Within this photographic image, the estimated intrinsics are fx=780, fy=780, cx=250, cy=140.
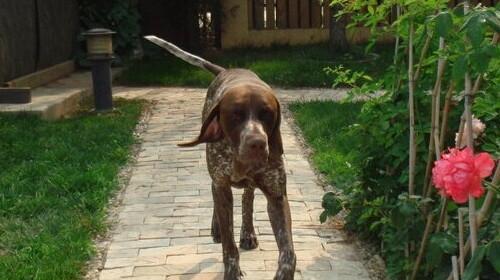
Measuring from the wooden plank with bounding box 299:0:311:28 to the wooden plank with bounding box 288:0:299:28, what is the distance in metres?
0.09

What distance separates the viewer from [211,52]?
53.6 feet

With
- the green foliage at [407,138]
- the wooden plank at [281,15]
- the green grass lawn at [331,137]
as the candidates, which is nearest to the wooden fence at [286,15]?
the wooden plank at [281,15]

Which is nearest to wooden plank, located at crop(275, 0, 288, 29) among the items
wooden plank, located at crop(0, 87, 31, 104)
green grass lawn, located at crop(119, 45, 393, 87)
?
green grass lawn, located at crop(119, 45, 393, 87)

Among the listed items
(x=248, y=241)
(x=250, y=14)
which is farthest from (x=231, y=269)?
(x=250, y=14)

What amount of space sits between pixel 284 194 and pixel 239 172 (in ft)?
0.97

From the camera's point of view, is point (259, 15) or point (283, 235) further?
point (259, 15)

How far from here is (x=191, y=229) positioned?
529cm

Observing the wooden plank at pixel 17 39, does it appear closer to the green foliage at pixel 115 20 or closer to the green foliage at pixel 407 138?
the green foliage at pixel 115 20

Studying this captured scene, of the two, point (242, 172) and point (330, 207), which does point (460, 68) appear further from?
point (330, 207)

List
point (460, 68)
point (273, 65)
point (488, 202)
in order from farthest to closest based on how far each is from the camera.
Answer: point (273, 65)
point (488, 202)
point (460, 68)

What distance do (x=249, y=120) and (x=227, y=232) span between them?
797mm

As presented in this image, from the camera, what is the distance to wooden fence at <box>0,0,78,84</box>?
Result: 10.4 metres

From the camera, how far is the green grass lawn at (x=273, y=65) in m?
12.2

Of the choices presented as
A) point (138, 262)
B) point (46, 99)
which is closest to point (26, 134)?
point (46, 99)
